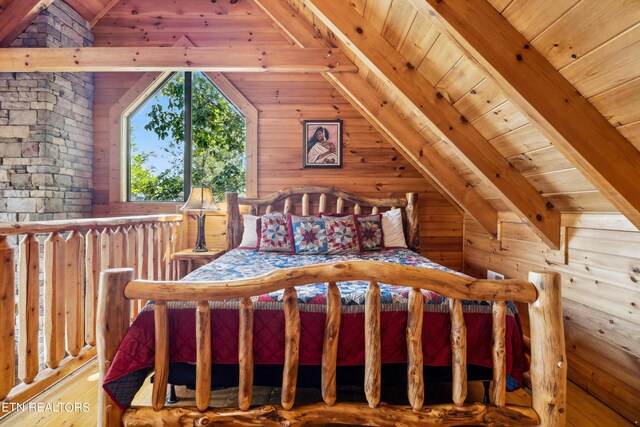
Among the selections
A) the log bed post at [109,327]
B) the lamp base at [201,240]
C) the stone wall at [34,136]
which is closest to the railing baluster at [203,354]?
the log bed post at [109,327]

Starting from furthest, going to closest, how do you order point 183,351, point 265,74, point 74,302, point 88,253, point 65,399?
1. point 265,74
2. point 88,253
3. point 74,302
4. point 65,399
5. point 183,351

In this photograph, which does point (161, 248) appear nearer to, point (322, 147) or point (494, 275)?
point (322, 147)

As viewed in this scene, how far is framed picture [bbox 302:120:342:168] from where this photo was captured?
3.47 m

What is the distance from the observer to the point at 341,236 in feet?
9.36

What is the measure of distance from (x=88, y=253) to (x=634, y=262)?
3.12 m

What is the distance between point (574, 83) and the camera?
50.0 inches

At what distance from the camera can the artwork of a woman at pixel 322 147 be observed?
3473 millimetres

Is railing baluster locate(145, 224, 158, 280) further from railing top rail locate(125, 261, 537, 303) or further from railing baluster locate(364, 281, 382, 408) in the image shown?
railing baluster locate(364, 281, 382, 408)

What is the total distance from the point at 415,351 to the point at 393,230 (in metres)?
1.92

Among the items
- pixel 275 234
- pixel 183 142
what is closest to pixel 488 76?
pixel 275 234

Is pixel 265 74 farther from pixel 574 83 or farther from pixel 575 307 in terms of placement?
pixel 575 307

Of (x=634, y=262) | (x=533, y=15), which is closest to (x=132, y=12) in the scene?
(x=533, y=15)

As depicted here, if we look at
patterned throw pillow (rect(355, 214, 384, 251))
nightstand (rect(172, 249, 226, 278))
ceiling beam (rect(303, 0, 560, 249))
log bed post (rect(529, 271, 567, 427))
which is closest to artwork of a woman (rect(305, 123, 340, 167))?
patterned throw pillow (rect(355, 214, 384, 251))

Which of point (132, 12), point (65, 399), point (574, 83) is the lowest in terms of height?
point (65, 399)
